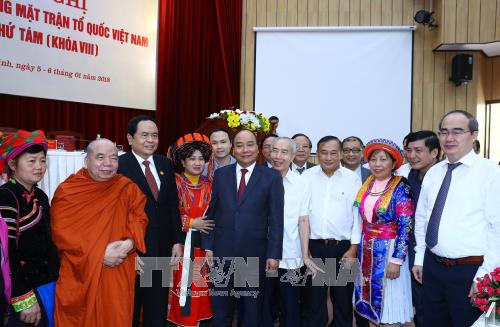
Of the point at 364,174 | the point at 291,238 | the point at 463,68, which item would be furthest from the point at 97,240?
the point at 463,68

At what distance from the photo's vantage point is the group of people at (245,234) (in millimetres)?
2232

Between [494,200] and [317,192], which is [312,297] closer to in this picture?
[317,192]

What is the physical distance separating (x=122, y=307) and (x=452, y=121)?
1.99 metres

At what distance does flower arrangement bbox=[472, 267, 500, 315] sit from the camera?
180 centimetres

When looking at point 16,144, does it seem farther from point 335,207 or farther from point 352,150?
point 352,150

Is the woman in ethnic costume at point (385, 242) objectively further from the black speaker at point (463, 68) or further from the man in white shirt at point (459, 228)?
the black speaker at point (463, 68)

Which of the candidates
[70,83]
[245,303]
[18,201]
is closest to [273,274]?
[245,303]

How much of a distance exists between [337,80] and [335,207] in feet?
16.1

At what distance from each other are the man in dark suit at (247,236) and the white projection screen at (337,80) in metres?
4.94

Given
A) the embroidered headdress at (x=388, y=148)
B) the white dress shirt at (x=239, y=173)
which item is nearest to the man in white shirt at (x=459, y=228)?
A: the embroidered headdress at (x=388, y=148)

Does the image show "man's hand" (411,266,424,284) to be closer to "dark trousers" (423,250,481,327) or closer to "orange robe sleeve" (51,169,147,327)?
"dark trousers" (423,250,481,327)

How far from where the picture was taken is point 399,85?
7.41 m

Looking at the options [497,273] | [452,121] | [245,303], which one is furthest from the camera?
[245,303]

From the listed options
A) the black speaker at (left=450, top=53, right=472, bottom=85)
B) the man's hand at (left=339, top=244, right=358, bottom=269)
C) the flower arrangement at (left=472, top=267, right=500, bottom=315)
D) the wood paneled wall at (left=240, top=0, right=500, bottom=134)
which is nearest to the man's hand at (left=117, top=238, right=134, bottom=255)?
the man's hand at (left=339, top=244, right=358, bottom=269)
